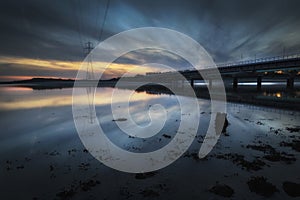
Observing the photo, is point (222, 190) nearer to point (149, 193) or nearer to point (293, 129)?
point (149, 193)

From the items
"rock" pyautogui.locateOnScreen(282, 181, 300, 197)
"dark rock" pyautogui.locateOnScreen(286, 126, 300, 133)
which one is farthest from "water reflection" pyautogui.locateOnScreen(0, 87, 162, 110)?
"rock" pyautogui.locateOnScreen(282, 181, 300, 197)

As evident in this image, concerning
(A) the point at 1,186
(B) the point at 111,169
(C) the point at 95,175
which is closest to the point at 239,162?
(B) the point at 111,169

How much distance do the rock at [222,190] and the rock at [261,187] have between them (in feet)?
3.10

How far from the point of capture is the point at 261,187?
6934mm

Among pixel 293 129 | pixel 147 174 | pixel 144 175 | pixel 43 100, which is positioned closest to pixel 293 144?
pixel 293 129

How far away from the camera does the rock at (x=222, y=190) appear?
664cm

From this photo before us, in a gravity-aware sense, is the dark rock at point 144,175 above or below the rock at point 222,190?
below

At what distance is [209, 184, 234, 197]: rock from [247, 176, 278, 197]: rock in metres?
0.94

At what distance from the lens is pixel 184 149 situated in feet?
38.1

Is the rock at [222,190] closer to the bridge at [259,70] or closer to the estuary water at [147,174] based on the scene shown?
the estuary water at [147,174]

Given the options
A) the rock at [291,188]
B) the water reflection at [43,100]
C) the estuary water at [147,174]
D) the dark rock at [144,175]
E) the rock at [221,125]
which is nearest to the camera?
the rock at [291,188]

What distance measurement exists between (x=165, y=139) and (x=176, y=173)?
5.40 metres

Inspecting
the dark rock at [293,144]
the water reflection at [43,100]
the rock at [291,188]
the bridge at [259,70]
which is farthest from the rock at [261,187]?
the bridge at [259,70]

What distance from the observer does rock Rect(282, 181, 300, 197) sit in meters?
6.49
